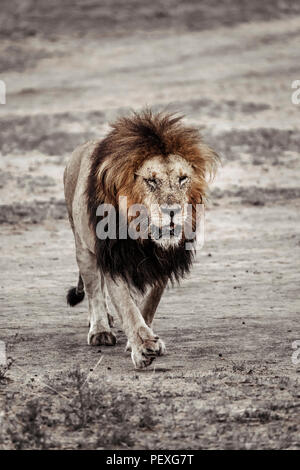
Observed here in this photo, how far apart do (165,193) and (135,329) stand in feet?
2.89

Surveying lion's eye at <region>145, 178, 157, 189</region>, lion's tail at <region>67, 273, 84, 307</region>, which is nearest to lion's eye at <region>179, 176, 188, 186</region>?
lion's eye at <region>145, 178, 157, 189</region>

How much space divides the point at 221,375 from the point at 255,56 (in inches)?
978

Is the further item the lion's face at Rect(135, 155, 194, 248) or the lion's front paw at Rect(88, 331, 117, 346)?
the lion's front paw at Rect(88, 331, 117, 346)

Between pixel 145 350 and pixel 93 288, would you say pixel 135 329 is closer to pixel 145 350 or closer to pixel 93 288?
pixel 145 350

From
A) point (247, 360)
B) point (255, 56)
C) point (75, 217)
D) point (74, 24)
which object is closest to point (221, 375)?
point (247, 360)

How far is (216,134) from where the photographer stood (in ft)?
63.0

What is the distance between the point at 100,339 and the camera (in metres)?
6.91

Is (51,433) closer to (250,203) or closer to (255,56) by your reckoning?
(250,203)

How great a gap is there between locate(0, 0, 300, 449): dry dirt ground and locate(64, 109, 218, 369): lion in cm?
37

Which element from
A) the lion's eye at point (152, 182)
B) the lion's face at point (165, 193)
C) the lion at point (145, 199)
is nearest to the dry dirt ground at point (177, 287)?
the lion at point (145, 199)

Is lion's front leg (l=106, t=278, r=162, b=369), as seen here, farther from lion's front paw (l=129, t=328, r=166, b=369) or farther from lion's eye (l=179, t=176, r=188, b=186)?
lion's eye (l=179, t=176, r=188, b=186)

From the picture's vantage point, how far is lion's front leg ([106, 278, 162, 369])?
19.8 feet

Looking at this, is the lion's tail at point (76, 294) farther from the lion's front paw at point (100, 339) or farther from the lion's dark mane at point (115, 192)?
the lion's dark mane at point (115, 192)

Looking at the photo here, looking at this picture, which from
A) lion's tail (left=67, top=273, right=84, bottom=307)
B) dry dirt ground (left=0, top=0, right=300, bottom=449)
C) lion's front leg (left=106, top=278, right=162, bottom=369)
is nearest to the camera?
dry dirt ground (left=0, top=0, right=300, bottom=449)
